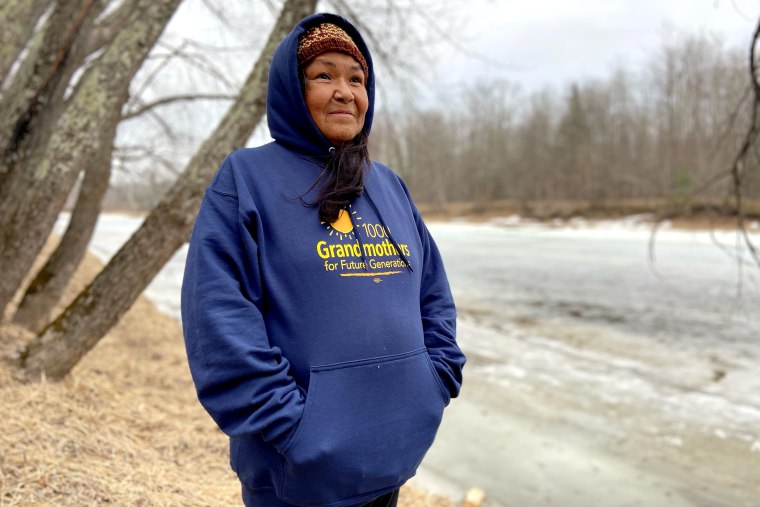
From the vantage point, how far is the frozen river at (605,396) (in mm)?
4625

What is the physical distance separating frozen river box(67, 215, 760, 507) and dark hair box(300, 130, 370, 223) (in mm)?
3384

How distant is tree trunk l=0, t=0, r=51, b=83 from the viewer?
4.32m

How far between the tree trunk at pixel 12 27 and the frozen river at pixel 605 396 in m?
4.63

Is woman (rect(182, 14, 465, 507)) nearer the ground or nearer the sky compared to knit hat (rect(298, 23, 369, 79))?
nearer the ground

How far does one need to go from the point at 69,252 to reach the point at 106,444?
12.3ft

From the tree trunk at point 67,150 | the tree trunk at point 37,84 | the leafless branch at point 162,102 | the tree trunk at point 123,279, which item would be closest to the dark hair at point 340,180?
the tree trunk at point 123,279

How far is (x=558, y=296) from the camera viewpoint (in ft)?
43.2

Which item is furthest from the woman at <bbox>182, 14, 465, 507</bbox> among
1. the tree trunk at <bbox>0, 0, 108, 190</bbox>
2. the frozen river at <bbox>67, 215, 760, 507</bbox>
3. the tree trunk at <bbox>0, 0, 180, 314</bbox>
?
the tree trunk at <bbox>0, 0, 108, 190</bbox>

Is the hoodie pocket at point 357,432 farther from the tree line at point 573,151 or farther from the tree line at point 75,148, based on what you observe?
the tree line at point 573,151

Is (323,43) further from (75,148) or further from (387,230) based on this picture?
(75,148)

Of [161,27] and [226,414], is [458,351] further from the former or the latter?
[161,27]

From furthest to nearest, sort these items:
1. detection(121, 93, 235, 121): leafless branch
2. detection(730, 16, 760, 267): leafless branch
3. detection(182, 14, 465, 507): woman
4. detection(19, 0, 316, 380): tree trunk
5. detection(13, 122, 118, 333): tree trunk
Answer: detection(121, 93, 235, 121): leafless branch, detection(13, 122, 118, 333): tree trunk, detection(19, 0, 316, 380): tree trunk, detection(730, 16, 760, 267): leafless branch, detection(182, 14, 465, 507): woman

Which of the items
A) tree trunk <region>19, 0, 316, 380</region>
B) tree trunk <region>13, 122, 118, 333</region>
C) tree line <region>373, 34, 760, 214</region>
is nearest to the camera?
tree trunk <region>19, 0, 316, 380</region>

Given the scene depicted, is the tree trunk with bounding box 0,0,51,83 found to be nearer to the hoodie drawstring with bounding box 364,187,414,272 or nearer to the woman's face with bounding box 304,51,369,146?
the woman's face with bounding box 304,51,369,146
